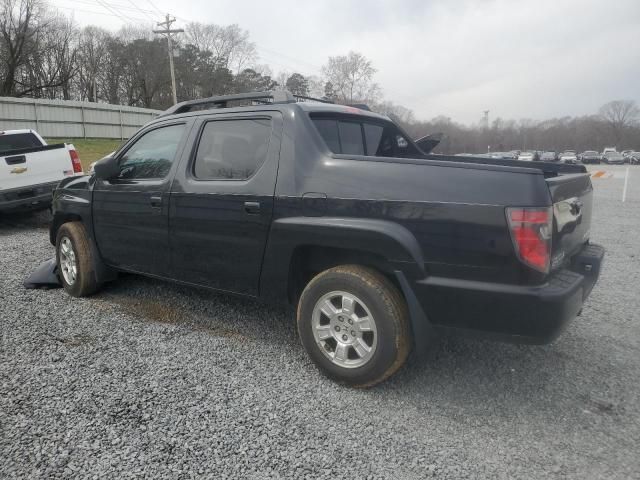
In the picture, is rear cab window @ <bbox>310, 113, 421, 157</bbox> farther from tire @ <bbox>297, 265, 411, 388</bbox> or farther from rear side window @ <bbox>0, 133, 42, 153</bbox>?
rear side window @ <bbox>0, 133, 42, 153</bbox>

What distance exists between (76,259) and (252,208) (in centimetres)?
235

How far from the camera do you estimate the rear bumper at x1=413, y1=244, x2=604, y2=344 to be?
232 cm

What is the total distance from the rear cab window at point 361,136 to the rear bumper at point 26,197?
6780mm

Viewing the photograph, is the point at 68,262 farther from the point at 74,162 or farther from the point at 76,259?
the point at 74,162

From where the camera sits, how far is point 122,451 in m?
2.25

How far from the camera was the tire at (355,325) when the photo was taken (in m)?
2.63

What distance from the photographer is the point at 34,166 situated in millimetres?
8047

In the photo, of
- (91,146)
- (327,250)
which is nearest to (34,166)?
(327,250)

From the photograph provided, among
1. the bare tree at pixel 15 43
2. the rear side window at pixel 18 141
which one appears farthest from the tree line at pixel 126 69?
the rear side window at pixel 18 141

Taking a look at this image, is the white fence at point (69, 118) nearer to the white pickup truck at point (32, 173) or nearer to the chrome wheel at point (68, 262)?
the white pickup truck at point (32, 173)

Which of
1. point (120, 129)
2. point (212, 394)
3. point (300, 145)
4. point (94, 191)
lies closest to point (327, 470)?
point (212, 394)

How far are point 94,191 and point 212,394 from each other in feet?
8.21

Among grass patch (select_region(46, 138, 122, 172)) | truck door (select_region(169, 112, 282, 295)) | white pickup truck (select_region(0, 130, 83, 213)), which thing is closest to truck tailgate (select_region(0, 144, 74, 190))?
white pickup truck (select_region(0, 130, 83, 213))

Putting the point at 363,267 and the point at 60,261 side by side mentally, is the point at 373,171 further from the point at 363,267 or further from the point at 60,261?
the point at 60,261
